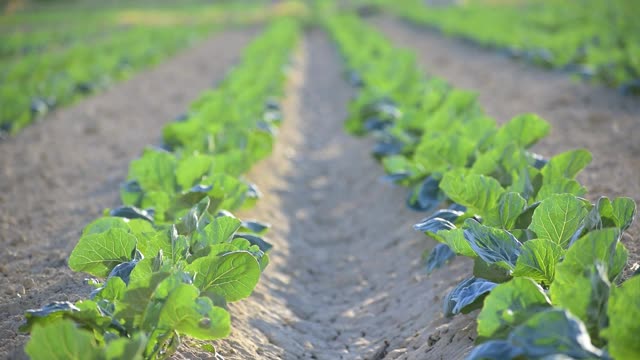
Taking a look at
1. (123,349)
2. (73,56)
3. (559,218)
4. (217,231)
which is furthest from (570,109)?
(73,56)

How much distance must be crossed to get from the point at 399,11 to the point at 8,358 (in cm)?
3081

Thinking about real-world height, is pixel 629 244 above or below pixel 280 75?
above

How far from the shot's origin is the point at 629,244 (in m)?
3.51

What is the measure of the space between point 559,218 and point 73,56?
49.1ft

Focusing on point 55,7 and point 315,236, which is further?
point 55,7

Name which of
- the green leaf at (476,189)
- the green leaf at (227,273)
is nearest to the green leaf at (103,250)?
the green leaf at (227,273)

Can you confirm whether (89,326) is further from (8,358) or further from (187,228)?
(187,228)

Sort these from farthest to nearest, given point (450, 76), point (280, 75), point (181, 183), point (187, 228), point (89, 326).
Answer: point (450, 76) → point (280, 75) → point (181, 183) → point (187, 228) → point (89, 326)

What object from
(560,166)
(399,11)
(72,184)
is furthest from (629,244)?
(399,11)

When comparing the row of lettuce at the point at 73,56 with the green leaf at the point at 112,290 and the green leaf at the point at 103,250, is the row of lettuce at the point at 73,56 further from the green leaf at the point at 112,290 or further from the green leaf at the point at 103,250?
the green leaf at the point at 112,290

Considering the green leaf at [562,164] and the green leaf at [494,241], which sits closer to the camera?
the green leaf at [494,241]

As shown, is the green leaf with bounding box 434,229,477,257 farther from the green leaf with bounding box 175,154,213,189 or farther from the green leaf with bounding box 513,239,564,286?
the green leaf with bounding box 175,154,213,189

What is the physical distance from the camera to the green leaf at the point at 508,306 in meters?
2.28

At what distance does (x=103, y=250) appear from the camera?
3.03 meters
